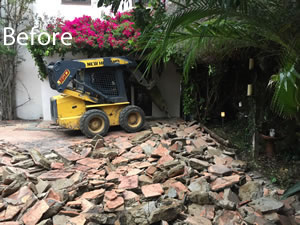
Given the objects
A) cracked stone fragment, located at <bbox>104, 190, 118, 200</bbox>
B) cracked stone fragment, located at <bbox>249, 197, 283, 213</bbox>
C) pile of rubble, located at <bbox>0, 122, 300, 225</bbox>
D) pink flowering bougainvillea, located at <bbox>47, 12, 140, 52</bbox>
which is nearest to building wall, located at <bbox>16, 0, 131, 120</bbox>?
pink flowering bougainvillea, located at <bbox>47, 12, 140, 52</bbox>

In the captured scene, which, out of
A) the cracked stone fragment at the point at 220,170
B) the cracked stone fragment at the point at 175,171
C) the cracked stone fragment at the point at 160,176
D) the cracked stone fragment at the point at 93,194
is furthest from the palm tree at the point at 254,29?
the cracked stone fragment at the point at 93,194

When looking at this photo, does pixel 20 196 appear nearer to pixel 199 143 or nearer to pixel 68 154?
pixel 68 154

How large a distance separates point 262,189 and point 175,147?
1.88 m

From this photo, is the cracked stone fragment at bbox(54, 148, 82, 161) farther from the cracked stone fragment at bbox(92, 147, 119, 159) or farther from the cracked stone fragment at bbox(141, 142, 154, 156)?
the cracked stone fragment at bbox(141, 142, 154, 156)

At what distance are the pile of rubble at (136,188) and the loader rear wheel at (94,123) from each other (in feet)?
3.25

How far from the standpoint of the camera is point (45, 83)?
883 cm

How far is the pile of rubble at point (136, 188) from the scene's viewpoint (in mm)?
3195

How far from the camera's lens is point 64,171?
4445 millimetres

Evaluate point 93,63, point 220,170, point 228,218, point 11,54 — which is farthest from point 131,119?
point 11,54

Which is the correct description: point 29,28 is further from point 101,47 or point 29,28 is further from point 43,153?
point 43,153

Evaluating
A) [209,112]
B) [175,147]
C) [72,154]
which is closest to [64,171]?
[72,154]

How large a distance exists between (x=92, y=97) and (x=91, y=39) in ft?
7.40

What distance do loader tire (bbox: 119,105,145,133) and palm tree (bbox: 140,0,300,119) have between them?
378 cm

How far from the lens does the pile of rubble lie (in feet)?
10.5
